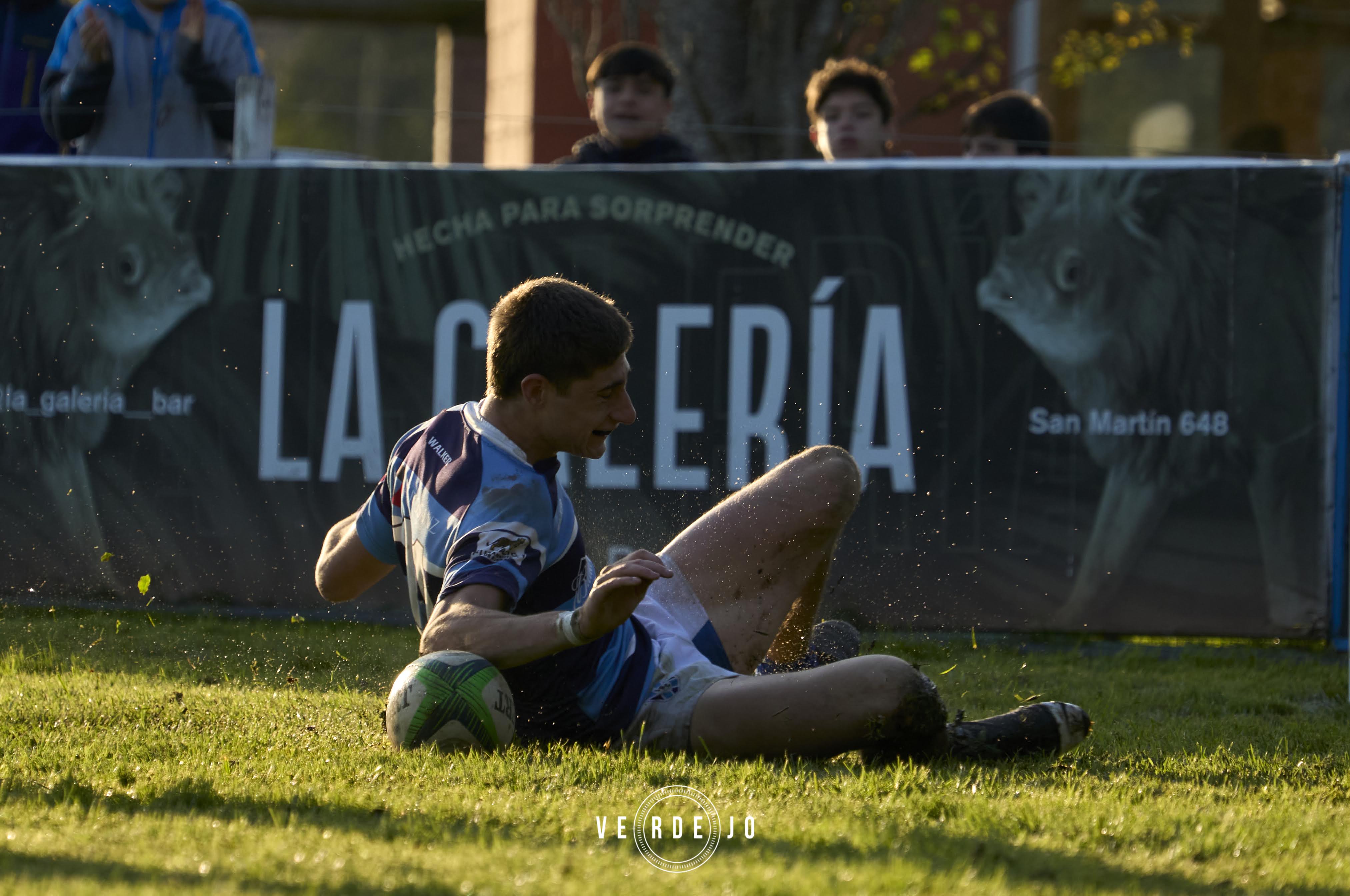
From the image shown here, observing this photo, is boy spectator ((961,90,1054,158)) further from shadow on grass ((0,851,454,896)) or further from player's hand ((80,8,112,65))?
shadow on grass ((0,851,454,896))

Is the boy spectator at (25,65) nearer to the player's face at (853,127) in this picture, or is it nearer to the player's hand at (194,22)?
the player's hand at (194,22)

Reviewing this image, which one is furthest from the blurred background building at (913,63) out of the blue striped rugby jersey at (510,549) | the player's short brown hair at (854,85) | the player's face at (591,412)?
the player's face at (591,412)

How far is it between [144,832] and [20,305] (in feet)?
17.2

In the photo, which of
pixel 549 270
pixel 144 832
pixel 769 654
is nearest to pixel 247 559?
pixel 549 270

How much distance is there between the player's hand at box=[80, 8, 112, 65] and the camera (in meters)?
7.91

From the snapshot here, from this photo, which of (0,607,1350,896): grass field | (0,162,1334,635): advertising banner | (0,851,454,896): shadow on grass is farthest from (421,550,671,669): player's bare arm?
(0,162,1334,635): advertising banner

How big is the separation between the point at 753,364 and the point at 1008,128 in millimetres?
2252

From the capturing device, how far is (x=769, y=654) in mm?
5195

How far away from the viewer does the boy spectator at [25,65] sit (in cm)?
843

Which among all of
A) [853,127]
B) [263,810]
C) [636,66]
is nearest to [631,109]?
[636,66]

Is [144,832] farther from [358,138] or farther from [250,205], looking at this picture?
[358,138]

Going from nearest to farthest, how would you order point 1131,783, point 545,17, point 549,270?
1. point 1131,783
2. point 549,270
3. point 545,17

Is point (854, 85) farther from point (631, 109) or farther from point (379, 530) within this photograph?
point (379, 530)

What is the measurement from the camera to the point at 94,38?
7.91 m
